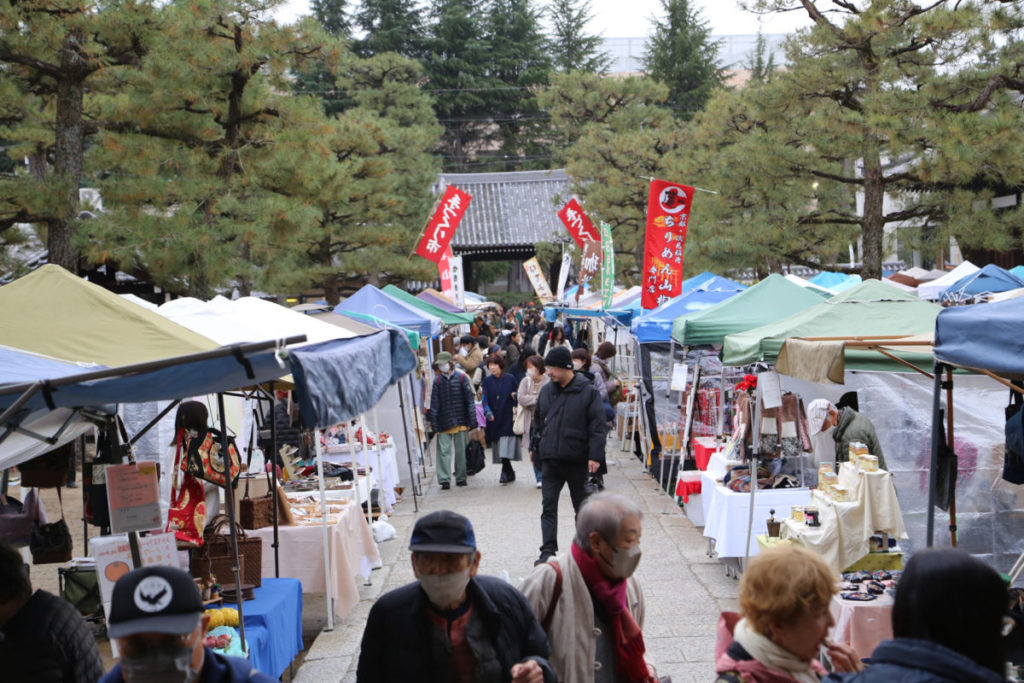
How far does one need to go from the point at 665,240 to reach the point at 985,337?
9544 millimetres

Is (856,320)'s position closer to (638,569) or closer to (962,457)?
(962,457)

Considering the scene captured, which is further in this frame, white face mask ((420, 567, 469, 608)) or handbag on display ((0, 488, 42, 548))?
handbag on display ((0, 488, 42, 548))

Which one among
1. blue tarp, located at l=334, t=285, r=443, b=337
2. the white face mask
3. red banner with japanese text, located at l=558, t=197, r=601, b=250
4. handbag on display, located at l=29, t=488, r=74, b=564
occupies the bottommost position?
handbag on display, located at l=29, t=488, r=74, b=564

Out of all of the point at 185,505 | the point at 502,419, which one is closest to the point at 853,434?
the point at 185,505

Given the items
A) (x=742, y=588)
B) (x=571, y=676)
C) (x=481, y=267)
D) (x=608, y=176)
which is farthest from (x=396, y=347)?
(x=481, y=267)

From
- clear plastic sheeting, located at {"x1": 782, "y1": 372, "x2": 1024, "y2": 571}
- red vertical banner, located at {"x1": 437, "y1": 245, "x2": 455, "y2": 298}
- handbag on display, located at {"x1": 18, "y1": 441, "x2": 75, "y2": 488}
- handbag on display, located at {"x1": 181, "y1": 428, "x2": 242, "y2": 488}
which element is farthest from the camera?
red vertical banner, located at {"x1": 437, "y1": 245, "x2": 455, "y2": 298}

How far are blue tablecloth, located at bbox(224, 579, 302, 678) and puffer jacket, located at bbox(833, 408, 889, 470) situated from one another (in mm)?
4375

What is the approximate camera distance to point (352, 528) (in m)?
7.78

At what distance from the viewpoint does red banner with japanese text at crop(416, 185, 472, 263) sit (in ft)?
57.2

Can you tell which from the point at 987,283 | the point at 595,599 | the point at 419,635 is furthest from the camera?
the point at 987,283

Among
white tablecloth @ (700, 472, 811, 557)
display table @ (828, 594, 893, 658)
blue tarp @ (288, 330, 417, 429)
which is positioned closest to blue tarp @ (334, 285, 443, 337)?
white tablecloth @ (700, 472, 811, 557)

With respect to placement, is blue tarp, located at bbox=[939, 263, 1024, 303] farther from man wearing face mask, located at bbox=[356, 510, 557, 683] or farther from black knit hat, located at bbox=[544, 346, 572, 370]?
man wearing face mask, located at bbox=[356, 510, 557, 683]

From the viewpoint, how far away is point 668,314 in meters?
13.2

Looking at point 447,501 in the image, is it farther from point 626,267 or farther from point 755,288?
point 626,267
